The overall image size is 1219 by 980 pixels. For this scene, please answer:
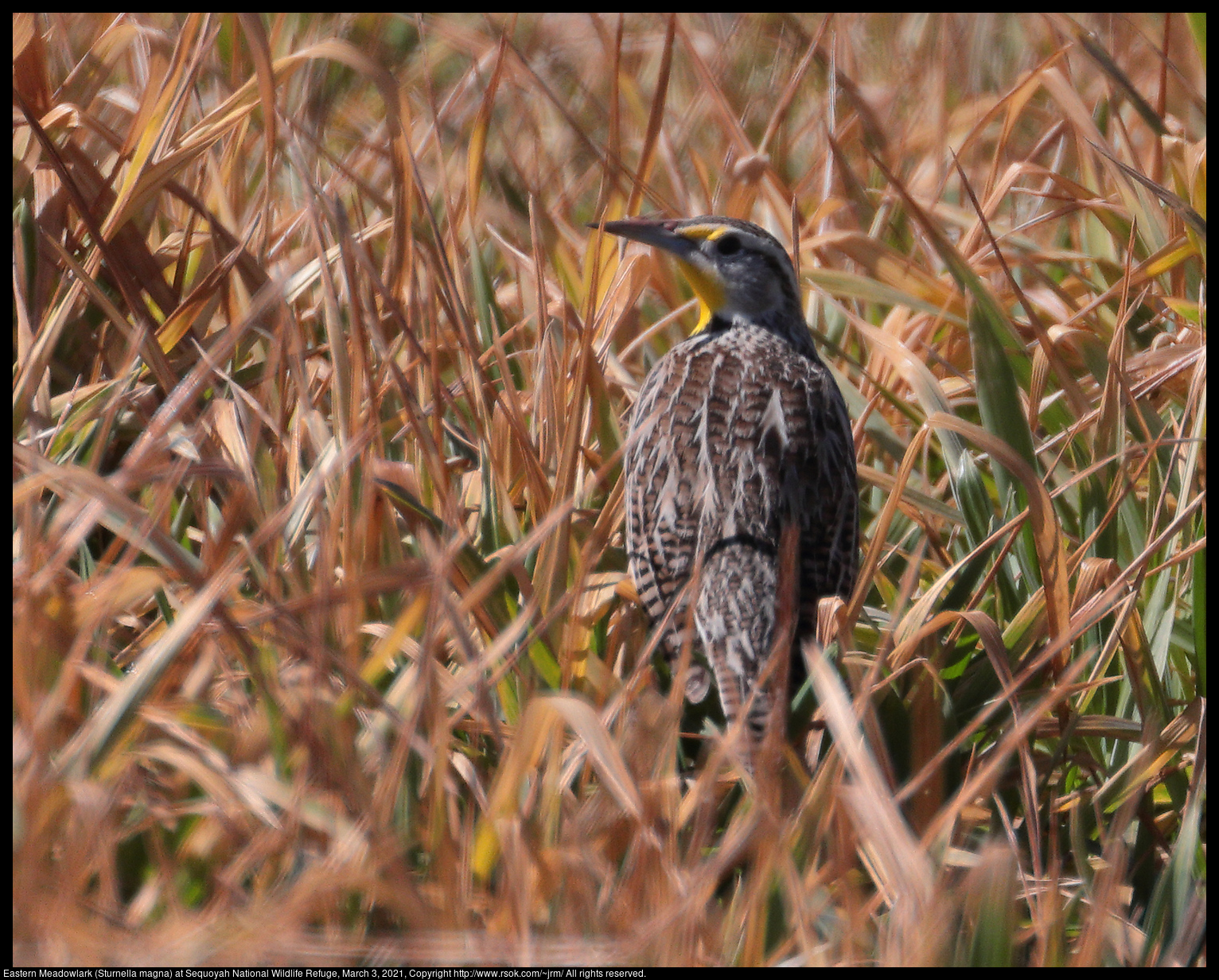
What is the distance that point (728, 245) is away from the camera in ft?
9.75

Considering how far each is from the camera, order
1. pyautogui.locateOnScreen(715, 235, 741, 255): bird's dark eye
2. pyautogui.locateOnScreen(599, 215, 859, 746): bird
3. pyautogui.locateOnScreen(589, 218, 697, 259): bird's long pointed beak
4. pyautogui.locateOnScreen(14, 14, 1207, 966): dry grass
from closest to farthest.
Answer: pyautogui.locateOnScreen(14, 14, 1207, 966): dry grass
pyautogui.locateOnScreen(599, 215, 859, 746): bird
pyautogui.locateOnScreen(589, 218, 697, 259): bird's long pointed beak
pyautogui.locateOnScreen(715, 235, 741, 255): bird's dark eye

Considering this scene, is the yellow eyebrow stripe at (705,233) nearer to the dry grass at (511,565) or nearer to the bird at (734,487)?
the bird at (734,487)

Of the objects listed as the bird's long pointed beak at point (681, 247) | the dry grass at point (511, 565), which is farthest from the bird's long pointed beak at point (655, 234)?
the dry grass at point (511, 565)

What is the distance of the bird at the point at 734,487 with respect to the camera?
2.29m

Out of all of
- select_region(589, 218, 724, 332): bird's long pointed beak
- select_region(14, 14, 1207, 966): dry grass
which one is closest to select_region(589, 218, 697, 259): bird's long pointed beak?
select_region(589, 218, 724, 332): bird's long pointed beak

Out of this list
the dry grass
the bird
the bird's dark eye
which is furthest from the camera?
the bird's dark eye

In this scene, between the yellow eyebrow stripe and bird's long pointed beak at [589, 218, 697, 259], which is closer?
bird's long pointed beak at [589, 218, 697, 259]

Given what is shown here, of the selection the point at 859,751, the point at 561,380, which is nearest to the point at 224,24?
the point at 561,380

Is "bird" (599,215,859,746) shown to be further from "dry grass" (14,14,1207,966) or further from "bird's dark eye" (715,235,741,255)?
"dry grass" (14,14,1207,966)

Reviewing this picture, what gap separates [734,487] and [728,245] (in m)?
0.82

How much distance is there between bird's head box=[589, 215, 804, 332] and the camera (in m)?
2.96

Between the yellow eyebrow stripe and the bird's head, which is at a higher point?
the yellow eyebrow stripe
